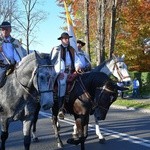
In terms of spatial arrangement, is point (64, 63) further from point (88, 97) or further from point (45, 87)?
point (45, 87)

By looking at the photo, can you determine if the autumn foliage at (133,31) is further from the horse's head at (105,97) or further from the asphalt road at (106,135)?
the horse's head at (105,97)

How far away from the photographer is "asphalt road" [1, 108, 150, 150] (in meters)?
10.4

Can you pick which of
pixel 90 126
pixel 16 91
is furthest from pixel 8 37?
pixel 90 126

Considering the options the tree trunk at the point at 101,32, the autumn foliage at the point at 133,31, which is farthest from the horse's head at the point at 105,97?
the autumn foliage at the point at 133,31

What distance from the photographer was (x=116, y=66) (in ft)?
39.3

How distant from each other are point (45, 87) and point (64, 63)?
2.59 metres

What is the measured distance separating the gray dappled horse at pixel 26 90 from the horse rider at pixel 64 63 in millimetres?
1317

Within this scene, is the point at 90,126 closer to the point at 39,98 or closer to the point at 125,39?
the point at 39,98

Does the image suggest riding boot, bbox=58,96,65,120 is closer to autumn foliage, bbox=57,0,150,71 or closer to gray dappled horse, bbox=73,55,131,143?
gray dappled horse, bbox=73,55,131,143

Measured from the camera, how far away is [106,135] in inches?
475

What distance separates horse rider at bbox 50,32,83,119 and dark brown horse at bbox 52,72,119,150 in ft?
0.78

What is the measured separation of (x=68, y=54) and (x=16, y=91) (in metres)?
2.35

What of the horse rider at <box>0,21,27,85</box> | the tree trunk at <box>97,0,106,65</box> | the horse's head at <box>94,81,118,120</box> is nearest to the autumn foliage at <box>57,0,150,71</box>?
the tree trunk at <box>97,0,106,65</box>

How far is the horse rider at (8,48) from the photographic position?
854 centimetres
